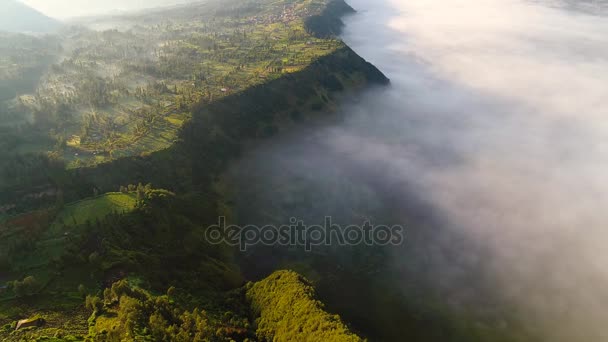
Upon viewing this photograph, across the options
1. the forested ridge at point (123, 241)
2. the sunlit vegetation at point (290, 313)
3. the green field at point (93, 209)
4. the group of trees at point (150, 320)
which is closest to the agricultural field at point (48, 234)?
the green field at point (93, 209)

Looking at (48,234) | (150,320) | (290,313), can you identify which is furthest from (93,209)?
(290,313)

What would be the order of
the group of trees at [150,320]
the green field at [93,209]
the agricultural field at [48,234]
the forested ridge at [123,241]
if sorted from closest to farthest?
the group of trees at [150,320]
the forested ridge at [123,241]
the agricultural field at [48,234]
the green field at [93,209]

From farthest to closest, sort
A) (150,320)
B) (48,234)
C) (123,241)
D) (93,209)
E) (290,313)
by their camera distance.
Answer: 1. (93,209)
2. (48,234)
3. (123,241)
4. (290,313)
5. (150,320)

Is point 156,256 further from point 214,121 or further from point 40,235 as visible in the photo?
point 214,121

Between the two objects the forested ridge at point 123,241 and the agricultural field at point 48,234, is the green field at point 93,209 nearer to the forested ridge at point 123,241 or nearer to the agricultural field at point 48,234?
the agricultural field at point 48,234

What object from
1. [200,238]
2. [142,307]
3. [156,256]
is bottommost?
[200,238]

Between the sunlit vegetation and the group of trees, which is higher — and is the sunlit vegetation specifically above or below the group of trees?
below

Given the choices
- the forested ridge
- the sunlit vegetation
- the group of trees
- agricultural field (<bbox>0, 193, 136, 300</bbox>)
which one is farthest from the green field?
the sunlit vegetation

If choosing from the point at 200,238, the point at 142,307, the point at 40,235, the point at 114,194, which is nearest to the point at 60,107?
the point at 114,194

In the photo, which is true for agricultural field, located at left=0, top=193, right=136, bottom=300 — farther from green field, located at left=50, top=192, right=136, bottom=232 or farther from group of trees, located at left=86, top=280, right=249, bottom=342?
group of trees, located at left=86, top=280, right=249, bottom=342

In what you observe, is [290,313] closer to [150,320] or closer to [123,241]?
[150,320]

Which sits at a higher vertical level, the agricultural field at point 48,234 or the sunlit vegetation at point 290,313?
the agricultural field at point 48,234
